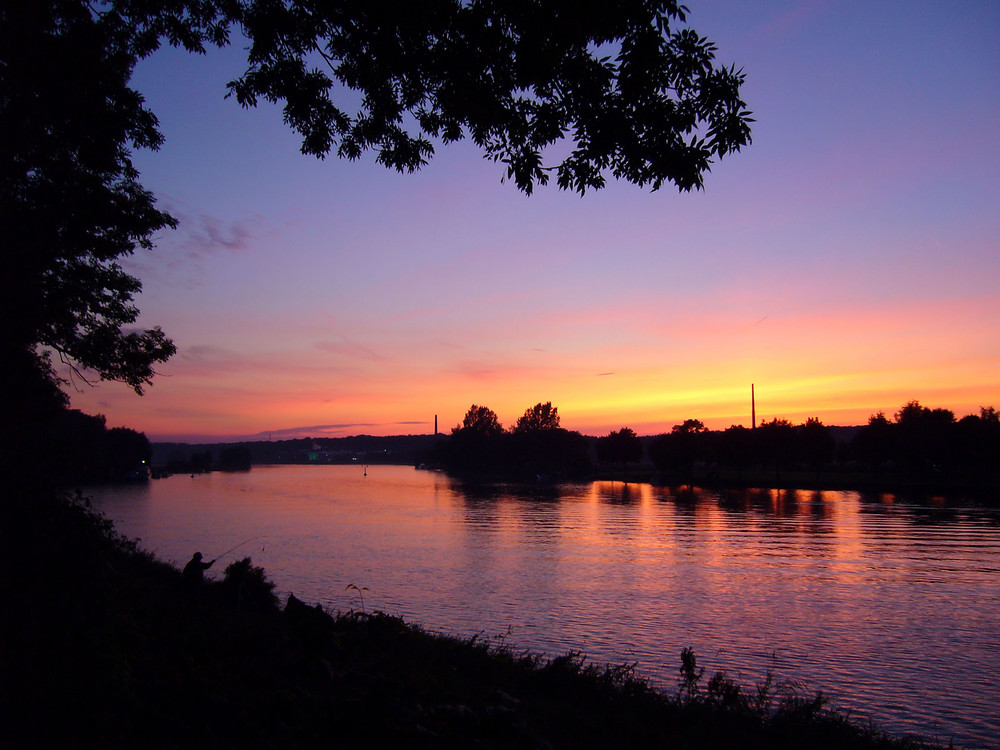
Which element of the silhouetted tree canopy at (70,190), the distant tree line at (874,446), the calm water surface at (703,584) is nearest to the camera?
the silhouetted tree canopy at (70,190)

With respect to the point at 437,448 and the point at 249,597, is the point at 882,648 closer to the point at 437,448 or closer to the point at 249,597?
the point at 249,597

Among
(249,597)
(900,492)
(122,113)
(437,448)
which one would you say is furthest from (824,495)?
(437,448)

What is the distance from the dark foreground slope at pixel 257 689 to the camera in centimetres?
518

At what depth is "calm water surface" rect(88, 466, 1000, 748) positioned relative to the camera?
48.0 ft

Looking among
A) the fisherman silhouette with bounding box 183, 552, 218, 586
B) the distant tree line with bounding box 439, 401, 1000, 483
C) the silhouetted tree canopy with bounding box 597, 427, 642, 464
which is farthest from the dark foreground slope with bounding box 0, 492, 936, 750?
the silhouetted tree canopy with bounding box 597, 427, 642, 464

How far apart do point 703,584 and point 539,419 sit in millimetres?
141883

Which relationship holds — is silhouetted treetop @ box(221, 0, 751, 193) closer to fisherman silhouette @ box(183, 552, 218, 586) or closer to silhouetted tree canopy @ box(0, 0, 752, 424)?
silhouetted tree canopy @ box(0, 0, 752, 424)

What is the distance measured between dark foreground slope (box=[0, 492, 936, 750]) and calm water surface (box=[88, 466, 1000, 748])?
169 inches

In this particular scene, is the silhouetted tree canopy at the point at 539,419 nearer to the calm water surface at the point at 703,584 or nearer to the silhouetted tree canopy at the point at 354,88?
the calm water surface at the point at 703,584

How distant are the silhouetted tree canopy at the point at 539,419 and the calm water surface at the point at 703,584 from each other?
108858mm

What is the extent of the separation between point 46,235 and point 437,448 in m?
176

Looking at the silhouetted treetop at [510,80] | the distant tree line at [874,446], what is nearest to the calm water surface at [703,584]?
the silhouetted treetop at [510,80]

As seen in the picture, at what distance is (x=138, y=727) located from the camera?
209 inches

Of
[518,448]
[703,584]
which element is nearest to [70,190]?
[703,584]
